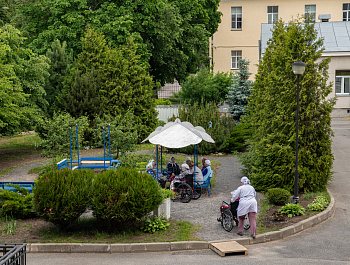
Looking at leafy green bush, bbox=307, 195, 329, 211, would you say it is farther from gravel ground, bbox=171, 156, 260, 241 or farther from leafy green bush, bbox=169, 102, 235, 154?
leafy green bush, bbox=169, 102, 235, 154

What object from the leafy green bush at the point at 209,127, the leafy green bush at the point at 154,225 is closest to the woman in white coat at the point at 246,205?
the leafy green bush at the point at 154,225

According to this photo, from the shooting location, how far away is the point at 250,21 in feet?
164

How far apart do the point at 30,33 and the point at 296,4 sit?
29250 millimetres

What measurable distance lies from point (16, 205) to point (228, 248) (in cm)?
615

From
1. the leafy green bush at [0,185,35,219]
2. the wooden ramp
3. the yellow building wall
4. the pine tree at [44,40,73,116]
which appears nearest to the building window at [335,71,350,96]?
the yellow building wall

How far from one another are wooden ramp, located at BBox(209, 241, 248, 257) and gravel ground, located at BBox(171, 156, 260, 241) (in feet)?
1.50

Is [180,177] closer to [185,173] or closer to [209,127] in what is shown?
[185,173]

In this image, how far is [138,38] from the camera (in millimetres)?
33688

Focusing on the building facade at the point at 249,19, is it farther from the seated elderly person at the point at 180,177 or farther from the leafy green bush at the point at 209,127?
the seated elderly person at the point at 180,177

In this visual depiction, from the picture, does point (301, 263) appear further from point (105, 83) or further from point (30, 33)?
point (30, 33)

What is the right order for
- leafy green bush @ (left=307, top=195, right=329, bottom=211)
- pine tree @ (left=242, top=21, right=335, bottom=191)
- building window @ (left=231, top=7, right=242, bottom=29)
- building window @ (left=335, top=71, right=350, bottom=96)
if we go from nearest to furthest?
leafy green bush @ (left=307, top=195, right=329, bottom=211), pine tree @ (left=242, top=21, right=335, bottom=191), building window @ (left=335, top=71, right=350, bottom=96), building window @ (left=231, top=7, right=242, bottom=29)

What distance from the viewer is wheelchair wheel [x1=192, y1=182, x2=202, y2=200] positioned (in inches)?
634

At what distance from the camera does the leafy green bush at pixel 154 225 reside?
12156mm

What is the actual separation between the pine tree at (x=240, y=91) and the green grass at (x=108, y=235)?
20.6 meters
